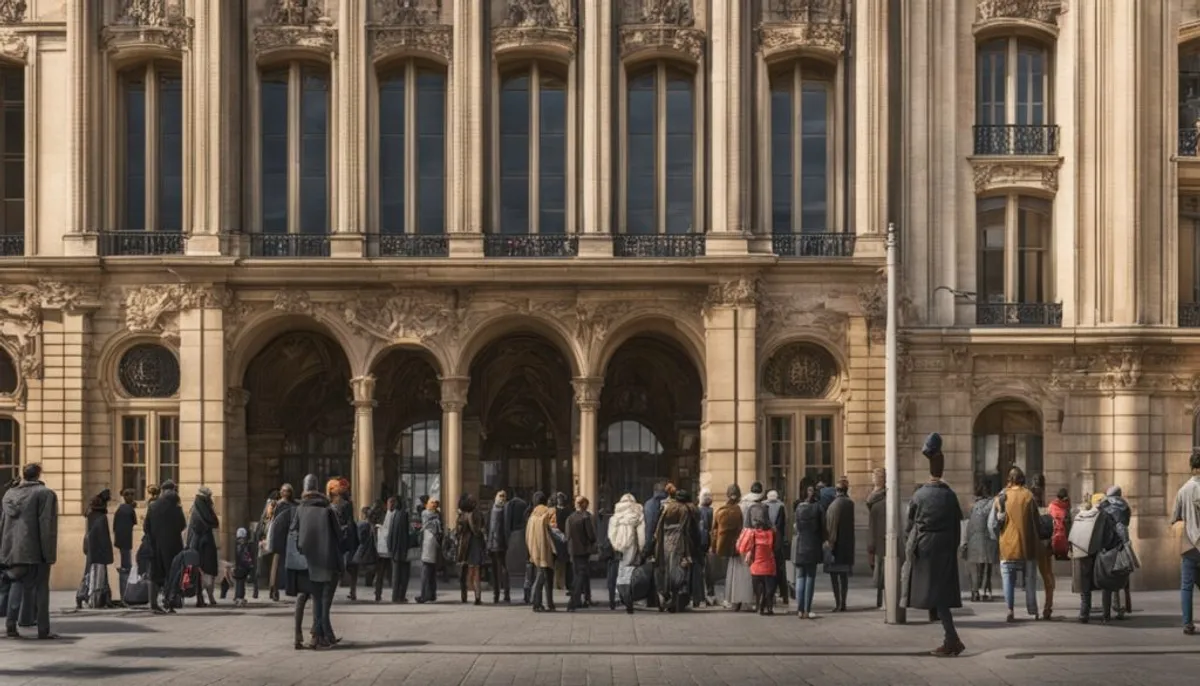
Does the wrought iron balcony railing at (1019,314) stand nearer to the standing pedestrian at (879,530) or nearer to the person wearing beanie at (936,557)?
the standing pedestrian at (879,530)

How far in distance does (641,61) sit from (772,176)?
11.6 feet

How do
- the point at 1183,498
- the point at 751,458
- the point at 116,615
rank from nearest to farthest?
the point at 1183,498
the point at 116,615
the point at 751,458

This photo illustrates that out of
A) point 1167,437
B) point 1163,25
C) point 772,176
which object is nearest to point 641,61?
point 772,176

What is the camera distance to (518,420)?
41375 mm

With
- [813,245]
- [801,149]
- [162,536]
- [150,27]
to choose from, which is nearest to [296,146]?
[150,27]

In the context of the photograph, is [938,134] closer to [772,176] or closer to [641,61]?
[772,176]

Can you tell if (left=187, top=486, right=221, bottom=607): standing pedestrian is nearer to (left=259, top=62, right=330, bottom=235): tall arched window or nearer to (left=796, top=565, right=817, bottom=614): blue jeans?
(left=796, top=565, right=817, bottom=614): blue jeans

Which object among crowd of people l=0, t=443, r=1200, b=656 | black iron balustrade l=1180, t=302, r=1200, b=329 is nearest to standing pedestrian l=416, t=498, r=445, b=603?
crowd of people l=0, t=443, r=1200, b=656

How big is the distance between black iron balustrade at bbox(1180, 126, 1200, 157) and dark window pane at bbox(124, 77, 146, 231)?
2102cm

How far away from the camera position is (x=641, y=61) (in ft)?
122

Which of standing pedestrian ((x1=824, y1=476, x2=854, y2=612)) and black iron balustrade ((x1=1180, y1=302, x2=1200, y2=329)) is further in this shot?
black iron balustrade ((x1=1180, y1=302, x2=1200, y2=329))

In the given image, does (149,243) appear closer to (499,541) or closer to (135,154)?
(135,154)

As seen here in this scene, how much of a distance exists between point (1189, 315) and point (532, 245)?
13.4 metres

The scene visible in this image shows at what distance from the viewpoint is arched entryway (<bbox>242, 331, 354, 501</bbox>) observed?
38.9m
